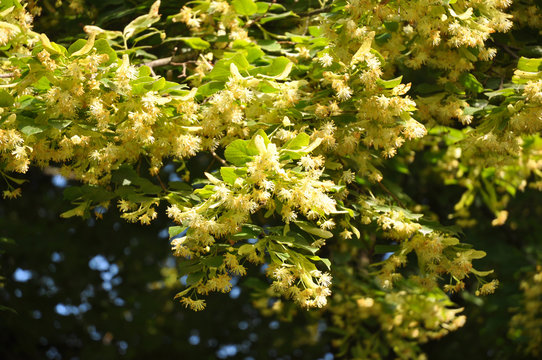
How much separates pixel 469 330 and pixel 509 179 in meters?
3.35

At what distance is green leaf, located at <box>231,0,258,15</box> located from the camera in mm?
2859

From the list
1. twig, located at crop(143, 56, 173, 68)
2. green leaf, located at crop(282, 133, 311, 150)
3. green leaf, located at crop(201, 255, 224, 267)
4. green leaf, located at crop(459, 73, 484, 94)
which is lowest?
green leaf, located at crop(201, 255, 224, 267)

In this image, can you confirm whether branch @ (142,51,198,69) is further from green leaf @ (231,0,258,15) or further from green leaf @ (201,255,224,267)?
green leaf @ (201,255,224,267)

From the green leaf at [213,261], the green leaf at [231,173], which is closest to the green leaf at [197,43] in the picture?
the green leaf at [231,173]

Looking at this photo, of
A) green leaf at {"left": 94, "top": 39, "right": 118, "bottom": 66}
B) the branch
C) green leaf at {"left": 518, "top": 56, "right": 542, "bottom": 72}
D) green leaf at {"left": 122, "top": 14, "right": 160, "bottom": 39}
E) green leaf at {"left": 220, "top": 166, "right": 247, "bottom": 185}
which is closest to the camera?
green leaf at {"left": 220, "top": 166, "right": 247, "bottom": 185}

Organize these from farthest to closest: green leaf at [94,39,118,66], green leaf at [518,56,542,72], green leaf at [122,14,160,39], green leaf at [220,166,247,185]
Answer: green leaf at [122,14,160,39]
green leaf at [518,56,542,72]
green leaf at [94,39,118,66]
green leaf at [220,166,247,185]

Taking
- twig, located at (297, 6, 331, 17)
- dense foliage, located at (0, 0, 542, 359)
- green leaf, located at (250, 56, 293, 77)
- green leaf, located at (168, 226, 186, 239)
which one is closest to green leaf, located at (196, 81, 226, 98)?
dense foliage, located at (0, 0, 542, 359)

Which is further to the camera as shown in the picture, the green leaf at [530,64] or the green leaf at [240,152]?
the green leaf at [530,64]

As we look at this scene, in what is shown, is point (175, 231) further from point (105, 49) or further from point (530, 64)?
point (530, 64)

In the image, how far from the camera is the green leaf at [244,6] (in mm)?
2859

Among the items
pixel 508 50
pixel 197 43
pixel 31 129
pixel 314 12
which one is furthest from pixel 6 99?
pixel 508 50

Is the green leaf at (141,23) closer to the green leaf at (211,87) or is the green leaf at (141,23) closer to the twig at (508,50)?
the green leaf at (211,87)

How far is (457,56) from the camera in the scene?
2809mm

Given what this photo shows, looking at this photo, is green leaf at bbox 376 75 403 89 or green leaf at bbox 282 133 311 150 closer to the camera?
green leaf at bbox 282 133 311 150
